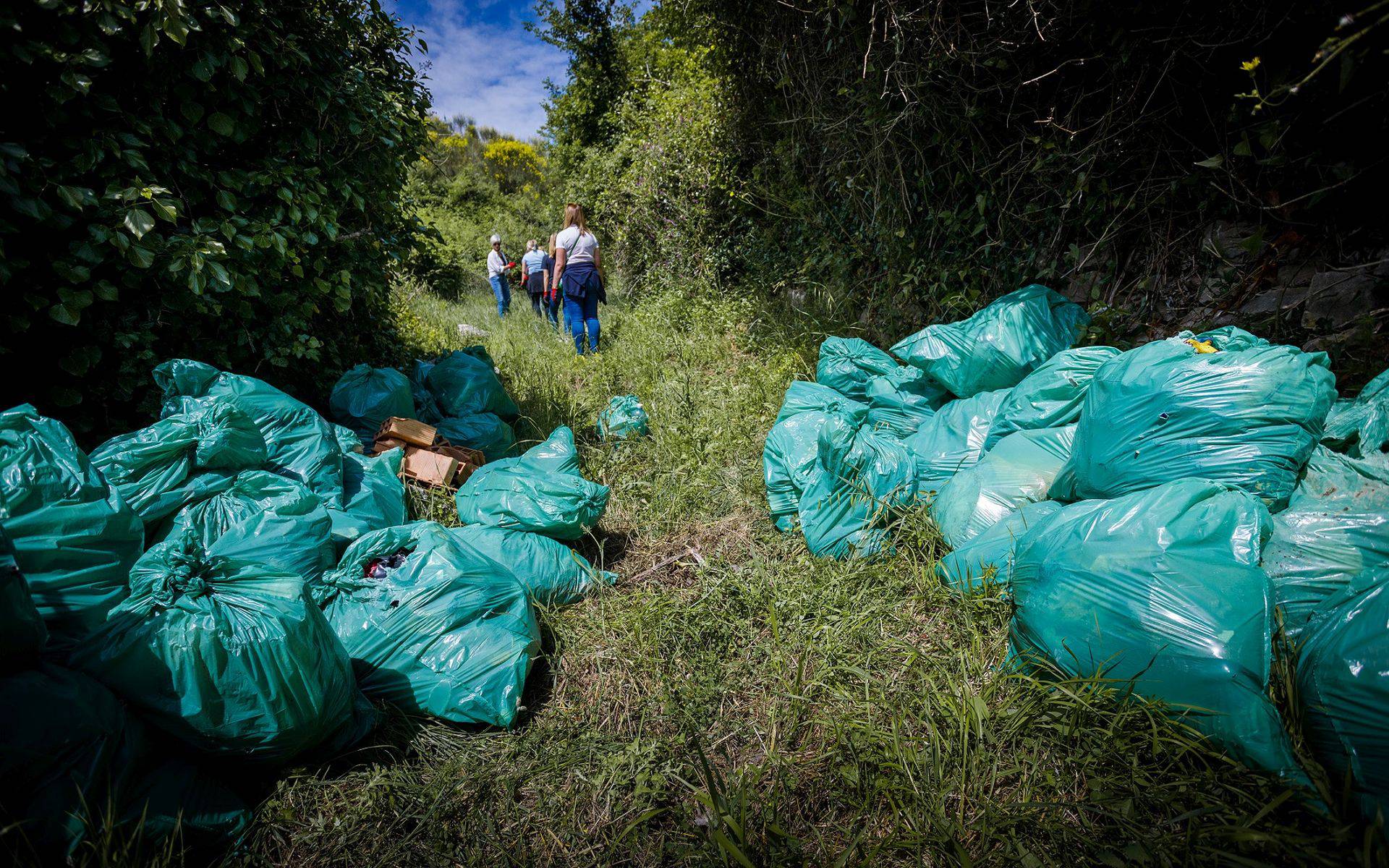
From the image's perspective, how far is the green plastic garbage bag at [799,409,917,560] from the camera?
2.03 m

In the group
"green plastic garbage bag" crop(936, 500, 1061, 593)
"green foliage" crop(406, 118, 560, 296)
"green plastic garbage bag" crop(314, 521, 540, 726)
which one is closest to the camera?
"green plastic garbage bag" crop(314, 521, 540, 726)

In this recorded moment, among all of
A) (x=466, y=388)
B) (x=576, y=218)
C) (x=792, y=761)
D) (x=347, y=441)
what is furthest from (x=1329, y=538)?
(x=576, y=218)

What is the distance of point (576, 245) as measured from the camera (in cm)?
482

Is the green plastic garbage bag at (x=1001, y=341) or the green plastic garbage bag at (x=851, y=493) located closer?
the green plastic garbage bag at (x=851, y=493)

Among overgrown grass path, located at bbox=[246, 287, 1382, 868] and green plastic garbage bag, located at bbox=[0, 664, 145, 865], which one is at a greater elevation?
green plastic garbage bag, located at bbox=[0, 664, 145, 865]

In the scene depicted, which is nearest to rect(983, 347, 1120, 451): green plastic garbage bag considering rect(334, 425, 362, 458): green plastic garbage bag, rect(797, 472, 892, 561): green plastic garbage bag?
rect(797, 472, 892, 561): green plastic garbage bag

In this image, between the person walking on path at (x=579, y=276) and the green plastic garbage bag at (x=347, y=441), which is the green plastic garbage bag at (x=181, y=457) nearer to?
the green plastic garbage bag at (x=347, y=441)

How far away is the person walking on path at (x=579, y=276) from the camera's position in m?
4.82

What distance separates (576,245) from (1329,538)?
467cm

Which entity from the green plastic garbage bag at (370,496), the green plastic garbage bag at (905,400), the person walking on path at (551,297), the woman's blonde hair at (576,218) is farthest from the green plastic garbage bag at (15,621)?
the person walking on path at (551,297)

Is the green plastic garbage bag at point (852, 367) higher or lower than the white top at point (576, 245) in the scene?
lower

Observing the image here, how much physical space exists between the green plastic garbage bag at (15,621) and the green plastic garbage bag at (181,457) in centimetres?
64

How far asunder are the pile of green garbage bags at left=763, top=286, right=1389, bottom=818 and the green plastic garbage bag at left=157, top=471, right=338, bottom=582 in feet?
5.20

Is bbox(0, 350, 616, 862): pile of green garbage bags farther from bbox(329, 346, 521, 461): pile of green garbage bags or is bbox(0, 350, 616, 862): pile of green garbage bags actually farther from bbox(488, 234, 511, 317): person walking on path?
bbox(488, 234, 511, 317): person walking on path
